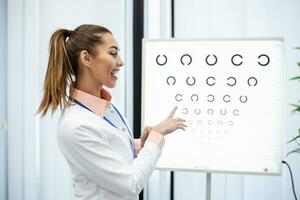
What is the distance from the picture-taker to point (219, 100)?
174 centimetres

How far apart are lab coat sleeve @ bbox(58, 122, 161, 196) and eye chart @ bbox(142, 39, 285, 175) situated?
638mm

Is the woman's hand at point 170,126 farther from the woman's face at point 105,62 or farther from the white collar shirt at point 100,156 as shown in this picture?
the woman's face at point 105,62

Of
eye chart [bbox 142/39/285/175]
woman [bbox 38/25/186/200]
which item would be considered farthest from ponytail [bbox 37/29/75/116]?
eye chart [bbox 142/39/285/175]

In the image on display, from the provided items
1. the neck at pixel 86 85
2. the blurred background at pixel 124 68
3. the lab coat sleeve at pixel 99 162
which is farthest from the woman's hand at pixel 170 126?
the blurred background at pixel 124 68

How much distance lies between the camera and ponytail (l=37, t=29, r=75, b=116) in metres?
1.17

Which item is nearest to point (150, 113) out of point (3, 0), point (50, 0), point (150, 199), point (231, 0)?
point (150, 199)

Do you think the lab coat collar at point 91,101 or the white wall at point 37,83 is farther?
the white wall at point 37,83

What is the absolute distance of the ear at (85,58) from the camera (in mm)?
1199

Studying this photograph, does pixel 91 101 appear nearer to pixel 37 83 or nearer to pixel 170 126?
pixel 170 126

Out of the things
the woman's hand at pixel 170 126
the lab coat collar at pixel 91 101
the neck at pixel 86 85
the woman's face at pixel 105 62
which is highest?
the woman's face at pixel 105 62

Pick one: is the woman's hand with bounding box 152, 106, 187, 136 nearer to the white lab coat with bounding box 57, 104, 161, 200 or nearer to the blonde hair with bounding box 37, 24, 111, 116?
the white lab coat with bounding box 57, 104, 161, 200

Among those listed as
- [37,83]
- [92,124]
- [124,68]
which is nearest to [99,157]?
[92,124]

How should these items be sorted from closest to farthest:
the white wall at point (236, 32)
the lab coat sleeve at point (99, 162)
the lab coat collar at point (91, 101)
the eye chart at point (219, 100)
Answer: the lab coat sleeve at point (99, 162) < the lab coat collar at point (91, 101) < the eye chart at point (219, 100) < the white wall at point (236, 32)

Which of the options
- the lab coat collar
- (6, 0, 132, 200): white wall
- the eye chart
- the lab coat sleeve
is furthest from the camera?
(6, 0, 132, 200): white wall
